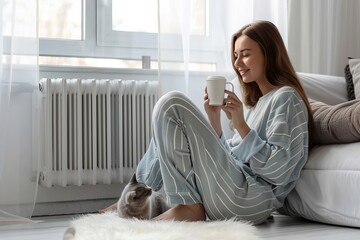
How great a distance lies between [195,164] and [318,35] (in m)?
1.55

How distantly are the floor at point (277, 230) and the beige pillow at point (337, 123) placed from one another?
316 millimetres

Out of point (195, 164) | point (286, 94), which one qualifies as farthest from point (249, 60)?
point (195, 164)

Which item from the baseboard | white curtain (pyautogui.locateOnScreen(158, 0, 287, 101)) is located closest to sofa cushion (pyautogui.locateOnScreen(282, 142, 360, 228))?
white curtain (pyautogui.locateOnScreen(158, 0, 287, 101))

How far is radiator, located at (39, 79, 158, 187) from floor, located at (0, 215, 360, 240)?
0.29m

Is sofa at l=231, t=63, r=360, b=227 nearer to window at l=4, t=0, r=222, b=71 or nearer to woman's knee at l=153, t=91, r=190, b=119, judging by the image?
woman's knee at l=153, t=91, r=190, b=119

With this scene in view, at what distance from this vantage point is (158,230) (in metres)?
1.73

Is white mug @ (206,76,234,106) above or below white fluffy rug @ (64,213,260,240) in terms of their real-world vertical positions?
above

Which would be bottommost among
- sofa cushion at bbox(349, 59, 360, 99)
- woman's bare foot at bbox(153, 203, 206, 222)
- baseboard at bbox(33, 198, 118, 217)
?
baseboard at bbox(33, 198, 118, 217)

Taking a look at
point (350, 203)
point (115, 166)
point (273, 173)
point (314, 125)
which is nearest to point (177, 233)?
point (273, 173)

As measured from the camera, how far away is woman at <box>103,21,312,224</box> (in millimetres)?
1976

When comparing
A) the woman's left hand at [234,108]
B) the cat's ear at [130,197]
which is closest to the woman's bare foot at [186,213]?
the cat's ear at [130,197]

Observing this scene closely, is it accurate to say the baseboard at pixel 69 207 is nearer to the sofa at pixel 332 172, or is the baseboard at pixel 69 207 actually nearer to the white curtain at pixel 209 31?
the white curtain at pixel 209 31

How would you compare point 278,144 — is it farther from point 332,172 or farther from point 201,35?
point 201,35

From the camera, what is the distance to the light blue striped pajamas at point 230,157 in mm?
1974
